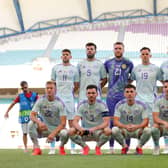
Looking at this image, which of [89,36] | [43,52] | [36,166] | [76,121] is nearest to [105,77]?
[76,121]

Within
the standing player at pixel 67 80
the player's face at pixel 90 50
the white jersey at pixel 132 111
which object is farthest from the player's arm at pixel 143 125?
the standing player at pixel 67 80

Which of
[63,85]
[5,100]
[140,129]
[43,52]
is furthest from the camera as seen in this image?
[43,52]

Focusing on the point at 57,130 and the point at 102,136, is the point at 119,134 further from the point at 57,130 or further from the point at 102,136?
the point at 57,130

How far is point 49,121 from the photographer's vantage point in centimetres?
590

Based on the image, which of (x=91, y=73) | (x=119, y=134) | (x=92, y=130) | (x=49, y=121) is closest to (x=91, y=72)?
(x=91, y=73)

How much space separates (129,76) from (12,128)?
7037 millimetres

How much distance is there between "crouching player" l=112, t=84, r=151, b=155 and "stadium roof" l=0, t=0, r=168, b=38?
13702mm

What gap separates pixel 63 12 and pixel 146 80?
13.8 m

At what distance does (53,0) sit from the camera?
1886 centimetres

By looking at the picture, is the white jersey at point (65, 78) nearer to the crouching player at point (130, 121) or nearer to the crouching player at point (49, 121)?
the crouching player at point (49, 121)

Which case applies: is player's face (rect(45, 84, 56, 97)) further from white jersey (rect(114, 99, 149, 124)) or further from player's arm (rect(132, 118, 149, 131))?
player's arm (rect(132, 118, 149, 131))

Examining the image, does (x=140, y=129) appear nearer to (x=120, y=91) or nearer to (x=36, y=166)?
(x=120, y=91)

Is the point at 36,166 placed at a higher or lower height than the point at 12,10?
lower

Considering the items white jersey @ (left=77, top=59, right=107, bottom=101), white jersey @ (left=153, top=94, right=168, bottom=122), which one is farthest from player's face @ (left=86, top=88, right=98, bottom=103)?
white jersey @ (left=77, top=59, right=107, bottom=101)
